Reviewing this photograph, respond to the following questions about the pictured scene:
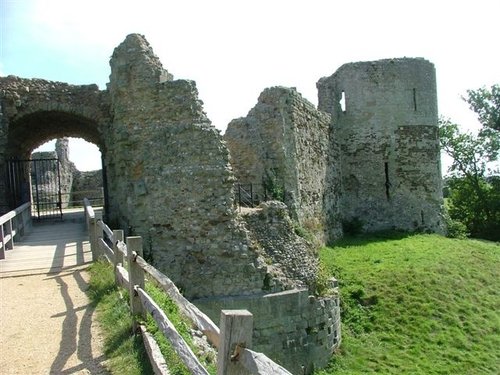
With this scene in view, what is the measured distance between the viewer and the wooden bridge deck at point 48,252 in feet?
36.3

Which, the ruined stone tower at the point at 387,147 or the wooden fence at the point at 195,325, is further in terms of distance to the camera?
the ruined stone tower at the point at 387,147

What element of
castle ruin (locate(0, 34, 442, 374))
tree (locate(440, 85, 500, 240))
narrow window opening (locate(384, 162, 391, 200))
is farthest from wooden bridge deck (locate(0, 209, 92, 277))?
tree (locate(440, 85, 500, 240))

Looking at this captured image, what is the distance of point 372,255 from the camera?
57.6 ft

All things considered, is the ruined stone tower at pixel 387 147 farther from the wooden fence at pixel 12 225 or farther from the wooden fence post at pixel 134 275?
the wooden fence post at pixel 134 275

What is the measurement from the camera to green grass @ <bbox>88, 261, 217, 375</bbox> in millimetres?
5656

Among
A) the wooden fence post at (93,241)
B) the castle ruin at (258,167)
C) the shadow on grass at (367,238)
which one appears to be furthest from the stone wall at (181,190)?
the shadow on grass at (367,238)

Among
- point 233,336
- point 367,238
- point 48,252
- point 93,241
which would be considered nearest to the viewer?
point 233,336

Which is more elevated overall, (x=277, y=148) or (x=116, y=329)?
(x=277, y=148)

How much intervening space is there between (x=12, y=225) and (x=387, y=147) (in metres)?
16.3

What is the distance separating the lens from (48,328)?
7352 mm

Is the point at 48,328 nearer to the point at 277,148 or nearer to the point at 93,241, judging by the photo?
the point at 93,241

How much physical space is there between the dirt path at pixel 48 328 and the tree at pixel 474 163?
26.4 m

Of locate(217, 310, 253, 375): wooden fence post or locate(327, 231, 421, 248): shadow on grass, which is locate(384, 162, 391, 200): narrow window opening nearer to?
locate(327, 231, 421, 248): shadow on grass

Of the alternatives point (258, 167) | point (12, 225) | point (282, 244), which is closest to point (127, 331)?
point (282, 244)
